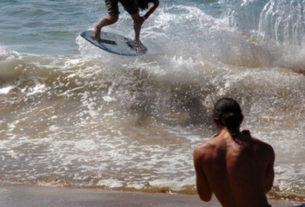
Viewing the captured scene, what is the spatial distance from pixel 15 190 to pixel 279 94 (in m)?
3.97

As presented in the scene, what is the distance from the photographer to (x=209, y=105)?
30.1 ft

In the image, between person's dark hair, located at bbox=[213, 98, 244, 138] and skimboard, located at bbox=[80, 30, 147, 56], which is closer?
person's dark hair, located at bbox=[213, 98, 244, 138]

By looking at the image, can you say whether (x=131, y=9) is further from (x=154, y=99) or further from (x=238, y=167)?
(x=238, y=167)

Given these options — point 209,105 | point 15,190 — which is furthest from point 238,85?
point 15,190

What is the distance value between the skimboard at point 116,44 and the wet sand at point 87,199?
3.13 meters

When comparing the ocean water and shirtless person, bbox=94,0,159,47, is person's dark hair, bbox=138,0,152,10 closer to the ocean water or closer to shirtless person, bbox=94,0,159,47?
shirtless person, bbox=94,0,159,47

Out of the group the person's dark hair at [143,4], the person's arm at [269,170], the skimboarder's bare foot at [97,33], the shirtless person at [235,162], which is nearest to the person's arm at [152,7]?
the person's dark hair at [143,4]

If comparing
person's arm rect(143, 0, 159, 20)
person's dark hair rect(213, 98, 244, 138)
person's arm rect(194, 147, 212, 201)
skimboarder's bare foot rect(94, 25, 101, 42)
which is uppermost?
person's dark hair rect(213, 98, 244, 138)

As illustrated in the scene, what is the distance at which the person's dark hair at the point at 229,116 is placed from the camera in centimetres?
355

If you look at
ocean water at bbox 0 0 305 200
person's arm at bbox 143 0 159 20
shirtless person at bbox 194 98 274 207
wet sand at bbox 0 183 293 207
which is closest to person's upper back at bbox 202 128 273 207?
shirtless person at bbox 194 98 274 207

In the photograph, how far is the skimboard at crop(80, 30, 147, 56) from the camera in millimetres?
9164

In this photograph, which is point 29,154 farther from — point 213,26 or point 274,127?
point 213,26

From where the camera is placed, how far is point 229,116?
3.54m

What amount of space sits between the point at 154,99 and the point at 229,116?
5848mm
